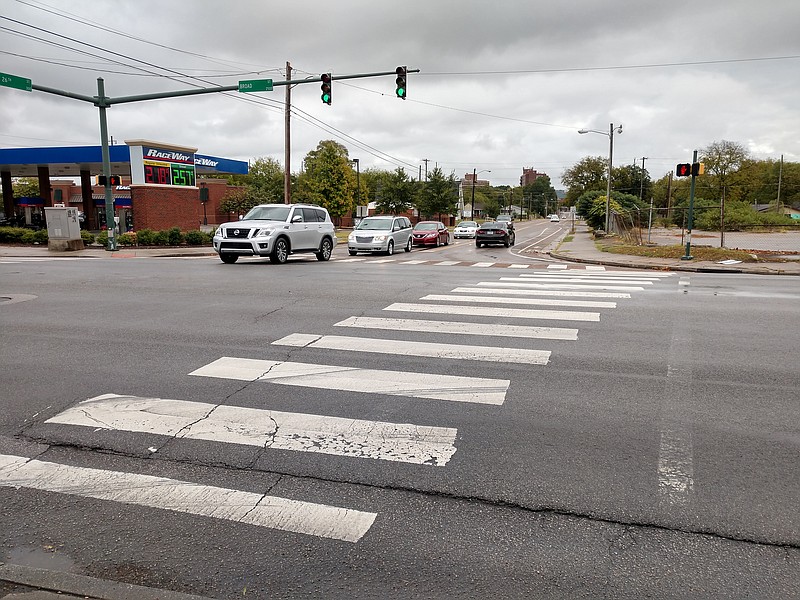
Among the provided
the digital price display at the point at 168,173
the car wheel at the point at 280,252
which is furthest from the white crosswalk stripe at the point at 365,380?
the digital price display at the point at 168,173

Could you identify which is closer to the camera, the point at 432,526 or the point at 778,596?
the point at 778,596

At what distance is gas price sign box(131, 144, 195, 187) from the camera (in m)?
32.5

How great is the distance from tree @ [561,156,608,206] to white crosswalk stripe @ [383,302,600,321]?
4064 inches

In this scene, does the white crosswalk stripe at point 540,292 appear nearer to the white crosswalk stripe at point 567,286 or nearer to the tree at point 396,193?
the white crosswalk stripe at point 567,286

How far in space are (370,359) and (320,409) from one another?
62.3 inches

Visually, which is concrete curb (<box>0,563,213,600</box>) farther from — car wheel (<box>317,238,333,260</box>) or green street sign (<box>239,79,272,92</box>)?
green street sign (<box>239,79,272,92</box>)

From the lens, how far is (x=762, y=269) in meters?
17.2

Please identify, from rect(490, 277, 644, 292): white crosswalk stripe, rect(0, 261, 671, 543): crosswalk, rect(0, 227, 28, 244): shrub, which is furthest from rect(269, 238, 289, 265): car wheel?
rect(0, 227, 28, 244): shrub

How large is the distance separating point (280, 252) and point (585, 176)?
103m

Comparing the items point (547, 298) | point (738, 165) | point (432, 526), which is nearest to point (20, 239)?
point (547, 298)

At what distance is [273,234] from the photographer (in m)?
18.3

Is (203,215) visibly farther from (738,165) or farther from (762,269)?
(738,165)

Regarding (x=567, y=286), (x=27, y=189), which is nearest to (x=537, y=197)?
(x=27, y=189)

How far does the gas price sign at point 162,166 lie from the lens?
107 feet
